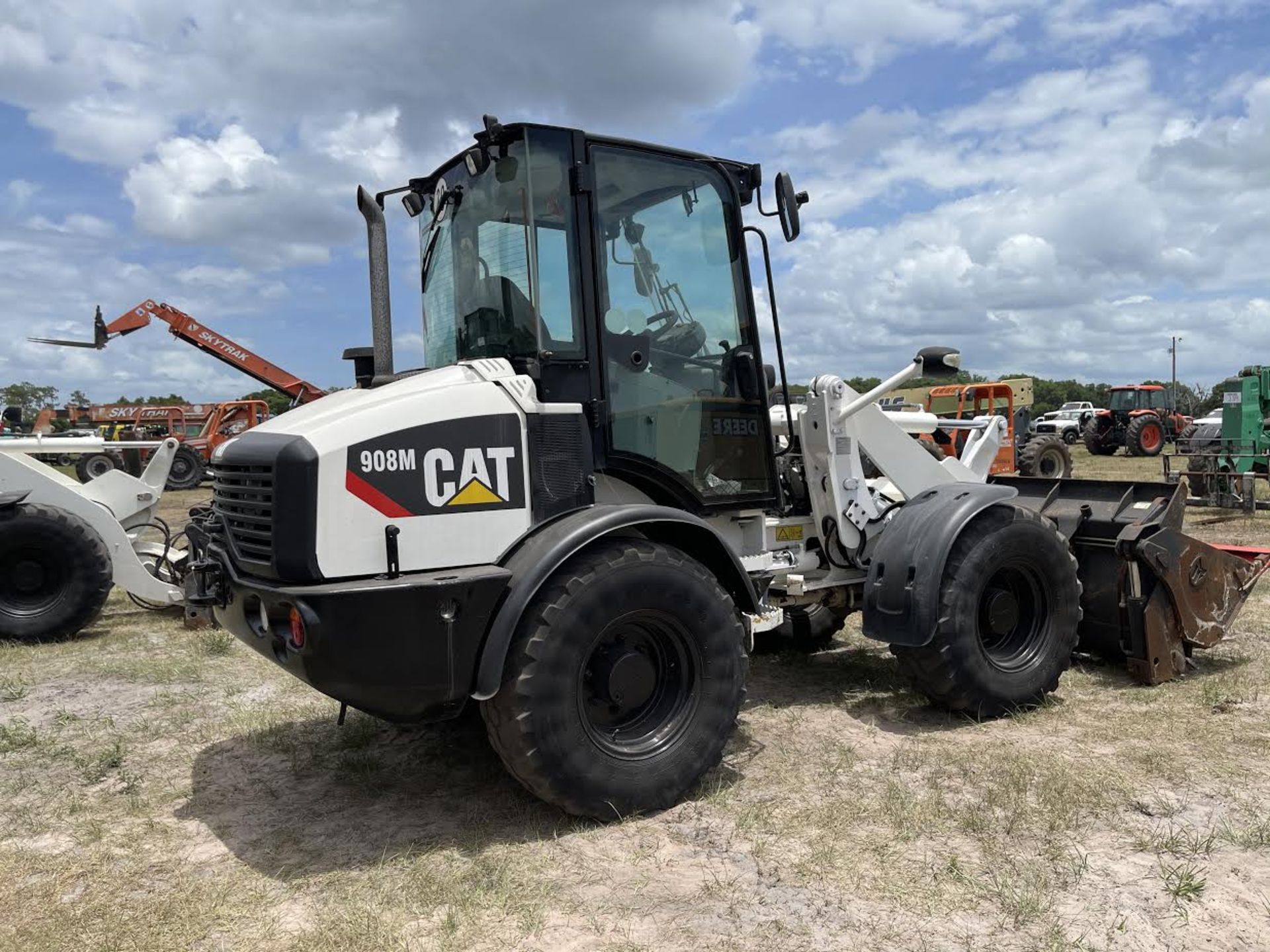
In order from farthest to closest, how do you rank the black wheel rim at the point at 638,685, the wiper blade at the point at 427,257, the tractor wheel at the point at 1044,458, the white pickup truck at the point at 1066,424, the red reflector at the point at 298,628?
the white pickup truck at the point at 1066,424 < the tractor wheel at the point at 1044,458 < the wiper blade at the point at 427,257 < the black wheel rim at the point at 638,685 < the red reflector at the point at 298,628

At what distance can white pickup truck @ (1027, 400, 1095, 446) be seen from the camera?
107 ft

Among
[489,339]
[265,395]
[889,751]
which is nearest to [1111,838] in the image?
[889,751]

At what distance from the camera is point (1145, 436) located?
27984mm

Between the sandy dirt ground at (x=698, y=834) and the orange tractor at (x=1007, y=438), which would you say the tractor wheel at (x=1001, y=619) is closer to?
the sandy dirt ground at (x=698, y=834)

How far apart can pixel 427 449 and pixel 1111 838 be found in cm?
280

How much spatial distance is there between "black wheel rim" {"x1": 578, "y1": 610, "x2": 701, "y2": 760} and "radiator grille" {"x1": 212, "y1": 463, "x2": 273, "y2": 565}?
125 centimetres

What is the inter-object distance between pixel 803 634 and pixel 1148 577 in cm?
209

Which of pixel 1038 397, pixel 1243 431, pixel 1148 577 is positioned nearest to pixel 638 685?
pixel 1148 577

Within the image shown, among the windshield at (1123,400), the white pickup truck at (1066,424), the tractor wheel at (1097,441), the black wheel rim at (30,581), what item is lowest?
the black wheel rim at (30,581)

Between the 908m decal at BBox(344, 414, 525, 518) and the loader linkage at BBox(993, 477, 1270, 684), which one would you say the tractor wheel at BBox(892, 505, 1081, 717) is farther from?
the 908m decal at BBox(344, 414, 525, 518)

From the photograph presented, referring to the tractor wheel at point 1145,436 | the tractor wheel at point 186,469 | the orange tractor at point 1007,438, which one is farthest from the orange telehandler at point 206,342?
the tractor wheel at point 1145,436

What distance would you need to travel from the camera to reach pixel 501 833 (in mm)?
3805

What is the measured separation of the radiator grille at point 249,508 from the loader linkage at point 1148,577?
14.1ft

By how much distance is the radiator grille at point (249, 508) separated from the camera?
3600 millimetres
